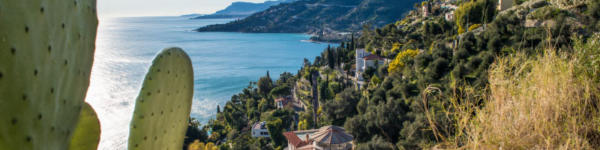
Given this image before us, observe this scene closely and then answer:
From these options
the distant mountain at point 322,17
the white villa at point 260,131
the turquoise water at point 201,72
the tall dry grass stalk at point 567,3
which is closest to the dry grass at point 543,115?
the tall dry grass stalk at point 567,3

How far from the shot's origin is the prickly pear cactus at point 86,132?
95 centimetres

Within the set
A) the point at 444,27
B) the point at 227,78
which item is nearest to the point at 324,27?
→ the point at 227,78

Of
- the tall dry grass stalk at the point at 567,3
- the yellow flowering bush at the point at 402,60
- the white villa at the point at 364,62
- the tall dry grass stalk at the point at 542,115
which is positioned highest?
the tall dry grass stalk at the point at 567,3

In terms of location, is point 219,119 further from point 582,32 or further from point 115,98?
point 582,32

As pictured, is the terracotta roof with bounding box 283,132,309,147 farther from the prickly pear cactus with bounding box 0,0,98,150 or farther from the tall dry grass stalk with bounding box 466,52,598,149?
the prickly pear cactus with bounding box 0,0,98,150

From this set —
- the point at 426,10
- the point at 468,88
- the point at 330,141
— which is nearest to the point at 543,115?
the point at 468,88

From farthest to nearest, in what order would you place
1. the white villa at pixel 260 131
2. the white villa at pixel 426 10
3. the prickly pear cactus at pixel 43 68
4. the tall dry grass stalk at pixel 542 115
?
the white villa at pixel 426 10
the white villa at pixel 260 131
the tall dry grass stalk at pixel 542 115
the prickly pear cactus at pixel 43 68

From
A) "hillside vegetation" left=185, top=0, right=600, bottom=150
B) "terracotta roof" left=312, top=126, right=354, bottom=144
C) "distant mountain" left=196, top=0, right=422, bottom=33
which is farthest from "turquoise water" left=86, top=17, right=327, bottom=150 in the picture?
"distant mountain" left=196, top=0, right=422, bottom=33

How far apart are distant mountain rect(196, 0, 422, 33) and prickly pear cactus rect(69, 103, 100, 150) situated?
62.9 meters

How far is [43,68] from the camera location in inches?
21.2

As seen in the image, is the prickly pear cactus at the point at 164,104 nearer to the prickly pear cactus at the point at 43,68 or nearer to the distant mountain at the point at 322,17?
the prickly pear cactus at the point at 43,68

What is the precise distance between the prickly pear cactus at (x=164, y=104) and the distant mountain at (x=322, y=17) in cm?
6259

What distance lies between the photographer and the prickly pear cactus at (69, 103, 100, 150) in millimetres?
946

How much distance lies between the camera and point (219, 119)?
2022 cm
